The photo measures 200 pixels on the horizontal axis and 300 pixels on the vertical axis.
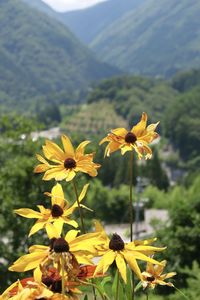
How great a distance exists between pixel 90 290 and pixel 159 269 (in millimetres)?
213

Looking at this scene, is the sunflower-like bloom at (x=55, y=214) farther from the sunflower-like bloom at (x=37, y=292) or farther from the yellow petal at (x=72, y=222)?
the sunflower-like bloom at (x=37, y=292)

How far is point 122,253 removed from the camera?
1170 millimetres

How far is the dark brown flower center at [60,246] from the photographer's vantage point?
1.08 meters

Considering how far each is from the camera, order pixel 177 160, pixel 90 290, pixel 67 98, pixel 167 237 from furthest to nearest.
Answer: pixel 67 98 < pixel 177 160 < pixel 167 237 < pixel 90 290

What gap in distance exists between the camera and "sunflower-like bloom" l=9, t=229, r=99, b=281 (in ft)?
3.55

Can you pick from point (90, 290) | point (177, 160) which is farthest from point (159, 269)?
point (177, 160)

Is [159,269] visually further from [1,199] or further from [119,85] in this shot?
[119,85]

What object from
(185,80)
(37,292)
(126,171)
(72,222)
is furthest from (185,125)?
(37,292)

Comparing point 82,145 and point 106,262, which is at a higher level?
point 82,145

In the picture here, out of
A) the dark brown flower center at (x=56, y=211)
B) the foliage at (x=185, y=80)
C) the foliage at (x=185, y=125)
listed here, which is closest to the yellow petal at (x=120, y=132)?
the dark brown flower center at (x=56, y=211)

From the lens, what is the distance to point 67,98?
179 metres

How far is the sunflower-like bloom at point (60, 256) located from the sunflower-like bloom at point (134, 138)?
36 cm

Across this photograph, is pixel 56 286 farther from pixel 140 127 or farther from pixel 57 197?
pixel 140 127

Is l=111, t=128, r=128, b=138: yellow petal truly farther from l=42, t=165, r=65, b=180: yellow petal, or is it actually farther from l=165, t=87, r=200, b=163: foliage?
l=165, t=87, r=200, b=163: foliage
